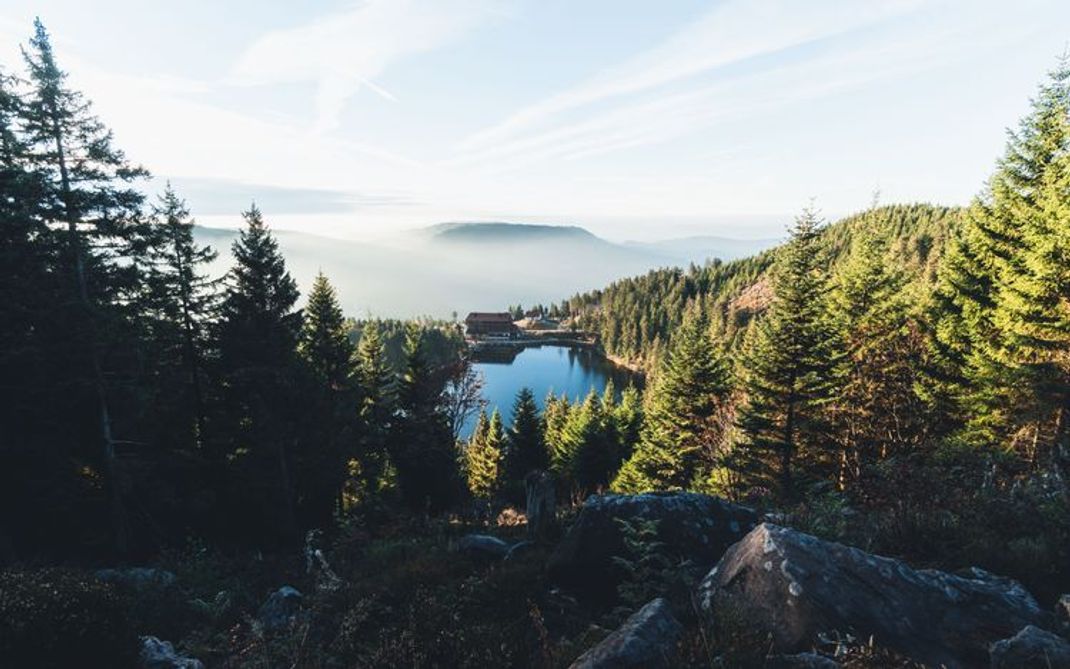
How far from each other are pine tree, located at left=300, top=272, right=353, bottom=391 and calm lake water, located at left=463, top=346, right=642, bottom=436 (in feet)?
217

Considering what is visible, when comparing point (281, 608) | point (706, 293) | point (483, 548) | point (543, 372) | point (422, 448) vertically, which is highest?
point (483, 548)

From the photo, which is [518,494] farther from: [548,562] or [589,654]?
[589,654]

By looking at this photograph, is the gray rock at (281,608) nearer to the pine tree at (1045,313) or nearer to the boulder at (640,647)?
the boulder at (640,647)

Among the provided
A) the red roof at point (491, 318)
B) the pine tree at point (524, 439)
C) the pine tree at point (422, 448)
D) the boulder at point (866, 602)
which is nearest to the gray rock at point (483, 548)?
the boulder at point (866, 602)

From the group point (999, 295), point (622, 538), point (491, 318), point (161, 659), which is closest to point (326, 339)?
point (161, 659)

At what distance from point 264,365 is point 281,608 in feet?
39.9

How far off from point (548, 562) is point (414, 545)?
441cm

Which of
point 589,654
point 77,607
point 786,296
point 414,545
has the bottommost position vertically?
point 414,545

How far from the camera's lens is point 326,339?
26.9m

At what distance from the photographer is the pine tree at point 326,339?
26.4m

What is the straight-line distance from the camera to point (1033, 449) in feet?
51.2

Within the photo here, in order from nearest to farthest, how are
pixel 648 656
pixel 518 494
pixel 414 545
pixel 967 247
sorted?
pixel 648 656, pixel 414 545, pixel 967 247, pixel 518 494

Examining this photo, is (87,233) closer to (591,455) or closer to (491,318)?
(591,455)

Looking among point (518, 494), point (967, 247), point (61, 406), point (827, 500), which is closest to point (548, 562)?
point (827, 500)
